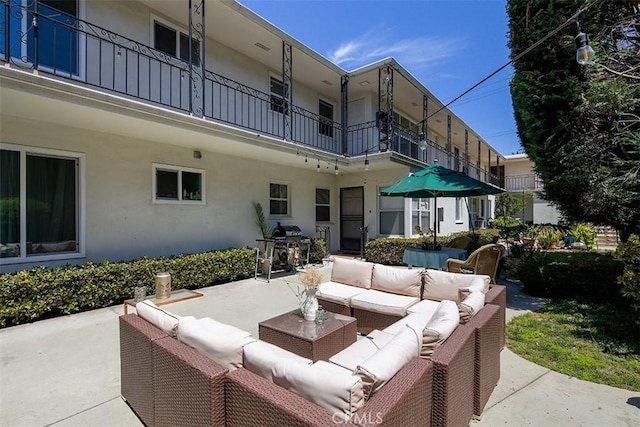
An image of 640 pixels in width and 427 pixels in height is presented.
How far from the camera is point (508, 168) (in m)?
28.7

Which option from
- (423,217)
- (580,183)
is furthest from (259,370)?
(423,217)

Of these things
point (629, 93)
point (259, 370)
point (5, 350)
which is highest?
point (629, 93)

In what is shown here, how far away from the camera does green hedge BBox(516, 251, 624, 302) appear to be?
6.00 metres

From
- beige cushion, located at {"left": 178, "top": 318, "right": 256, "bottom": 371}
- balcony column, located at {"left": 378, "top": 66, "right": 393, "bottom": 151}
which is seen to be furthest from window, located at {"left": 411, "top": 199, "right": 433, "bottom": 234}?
beige cushion, located at {"left": 178, "top": 318, "right": 256, "bottom": 371}

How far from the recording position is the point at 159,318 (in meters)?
2.59

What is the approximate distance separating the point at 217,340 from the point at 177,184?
22.0 ft

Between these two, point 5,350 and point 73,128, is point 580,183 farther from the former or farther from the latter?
point 73,128

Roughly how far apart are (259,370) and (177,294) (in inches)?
169

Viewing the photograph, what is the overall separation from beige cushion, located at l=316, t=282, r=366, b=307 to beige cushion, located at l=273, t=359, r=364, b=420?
2950 millimetres

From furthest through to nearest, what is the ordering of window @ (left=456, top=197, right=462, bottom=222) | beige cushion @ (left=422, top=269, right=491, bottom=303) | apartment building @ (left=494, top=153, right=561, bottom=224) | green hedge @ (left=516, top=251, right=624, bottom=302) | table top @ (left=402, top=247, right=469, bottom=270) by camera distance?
apartment building @ (left=494, top=153, right=561, bottom=224), window @ (left=456, top=197, right=462, bottom=222), table top @ (left=402, top=247, right=469, bottom=270), green hedge @ (left=516, top=251, right=624, bottom=302), beige cushion @ (left=422, top=269, right=491, bottom=303)

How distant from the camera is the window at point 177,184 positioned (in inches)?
296

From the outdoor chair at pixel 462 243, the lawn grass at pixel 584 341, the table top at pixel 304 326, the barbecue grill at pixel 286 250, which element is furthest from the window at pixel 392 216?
the table top at pixel 304 326

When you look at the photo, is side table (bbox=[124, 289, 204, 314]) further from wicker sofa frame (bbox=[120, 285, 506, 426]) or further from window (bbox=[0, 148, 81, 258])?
window (bbox=[0, 148, 81, 258])

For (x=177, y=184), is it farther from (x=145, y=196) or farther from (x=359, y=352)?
(x=359, y=352)
